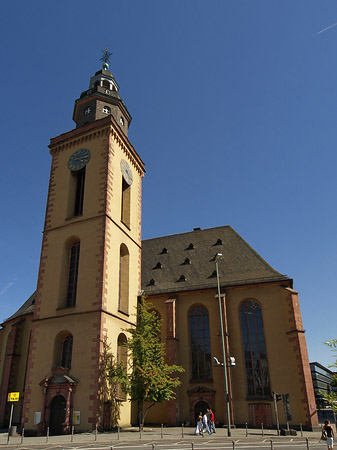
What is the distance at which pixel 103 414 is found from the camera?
21797 mm

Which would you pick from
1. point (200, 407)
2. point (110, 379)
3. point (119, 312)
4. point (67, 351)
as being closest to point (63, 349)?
point (67, 351)

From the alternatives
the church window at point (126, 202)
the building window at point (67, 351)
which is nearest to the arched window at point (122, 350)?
the building window at point (67, 351)

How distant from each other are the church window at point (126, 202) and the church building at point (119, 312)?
95mm

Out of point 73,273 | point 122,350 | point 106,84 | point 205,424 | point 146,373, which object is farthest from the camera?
point 106,84

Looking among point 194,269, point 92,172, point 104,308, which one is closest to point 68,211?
point 92,172

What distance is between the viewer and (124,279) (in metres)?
29.1

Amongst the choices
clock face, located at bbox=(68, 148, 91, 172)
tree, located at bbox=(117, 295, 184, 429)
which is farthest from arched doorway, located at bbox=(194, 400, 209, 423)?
clock face, located at bbox=(68, 148, 91, 172)

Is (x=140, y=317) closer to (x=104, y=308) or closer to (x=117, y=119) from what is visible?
(x=104, y=308)

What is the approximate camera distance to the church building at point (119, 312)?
23.2 m

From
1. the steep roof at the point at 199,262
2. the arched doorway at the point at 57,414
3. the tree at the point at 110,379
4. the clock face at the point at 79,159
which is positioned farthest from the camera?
the clock face at the point at 79,159

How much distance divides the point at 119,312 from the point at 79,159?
41.5 ft

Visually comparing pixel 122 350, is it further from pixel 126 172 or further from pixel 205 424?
pixel 126 172

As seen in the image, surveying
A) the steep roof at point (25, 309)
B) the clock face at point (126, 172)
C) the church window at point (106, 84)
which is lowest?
the steep roof at point (25, 309)

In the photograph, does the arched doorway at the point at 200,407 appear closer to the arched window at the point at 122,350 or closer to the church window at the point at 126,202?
the arched window at the point at 122,350
